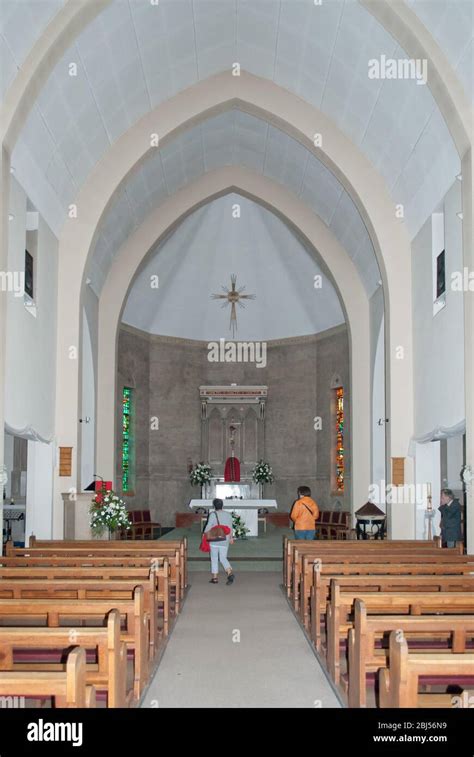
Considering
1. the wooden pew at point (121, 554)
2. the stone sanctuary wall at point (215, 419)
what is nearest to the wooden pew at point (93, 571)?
the wooden pew at point (121, 554)

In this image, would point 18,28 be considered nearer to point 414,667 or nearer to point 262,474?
point 414,667

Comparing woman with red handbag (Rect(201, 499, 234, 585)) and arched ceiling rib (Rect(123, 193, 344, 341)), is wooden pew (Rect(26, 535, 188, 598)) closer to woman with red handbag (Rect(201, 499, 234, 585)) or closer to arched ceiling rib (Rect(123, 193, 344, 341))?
woman with red handbag (Rect(201, 499, 234, 585))

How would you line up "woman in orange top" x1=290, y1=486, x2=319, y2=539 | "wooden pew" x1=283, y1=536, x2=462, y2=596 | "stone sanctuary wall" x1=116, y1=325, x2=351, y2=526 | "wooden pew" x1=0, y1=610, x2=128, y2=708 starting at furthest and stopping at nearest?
"stone sanctuary wall" x1=116, y1=325, x2=351, y2=526 → "woman in orange top" x1=290, y1=486, x2=319, y2=539 → "wooden pew" x1=283, y1=536, x2=462, y2=596 → "wooden pew" x1=0, y1=610, x2=128, y2=708

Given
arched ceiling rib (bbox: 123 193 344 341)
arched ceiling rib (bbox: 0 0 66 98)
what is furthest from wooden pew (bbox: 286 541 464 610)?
arched ceiling rib (bbox: 123 193 344 341)

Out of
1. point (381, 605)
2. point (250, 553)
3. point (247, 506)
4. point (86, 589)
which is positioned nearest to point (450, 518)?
point (250, 553)

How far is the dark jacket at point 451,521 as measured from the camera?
11.3 m

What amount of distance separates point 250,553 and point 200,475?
6133 mm

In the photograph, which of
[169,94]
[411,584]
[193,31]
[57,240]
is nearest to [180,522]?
[57,240]

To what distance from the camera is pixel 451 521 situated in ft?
37.3

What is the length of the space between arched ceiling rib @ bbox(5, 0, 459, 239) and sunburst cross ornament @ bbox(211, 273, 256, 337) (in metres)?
8.04

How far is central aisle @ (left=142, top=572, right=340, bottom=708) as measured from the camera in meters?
5.82
